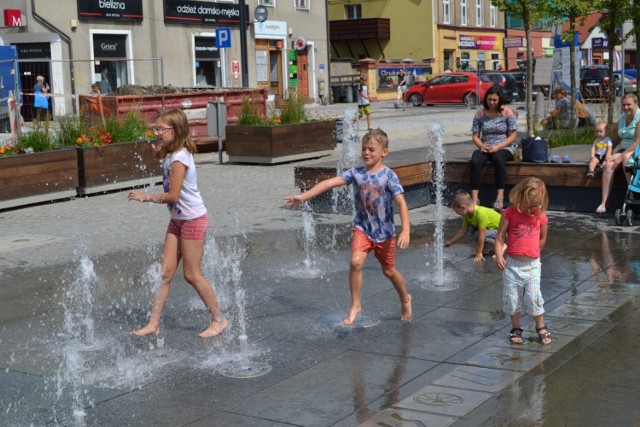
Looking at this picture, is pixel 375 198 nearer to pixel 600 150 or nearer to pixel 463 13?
pixel 600 150

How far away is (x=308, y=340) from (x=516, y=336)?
1.42 meters

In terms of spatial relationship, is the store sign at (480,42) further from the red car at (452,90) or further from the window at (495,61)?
the red car at (452,90)

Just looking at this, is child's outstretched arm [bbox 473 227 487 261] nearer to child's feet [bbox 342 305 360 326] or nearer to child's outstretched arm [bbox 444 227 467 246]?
child's outstretched arm [bbox 444 227 467 246]

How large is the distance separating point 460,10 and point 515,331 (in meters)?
57.0

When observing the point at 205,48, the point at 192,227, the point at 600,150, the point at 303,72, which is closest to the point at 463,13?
the point at 303,72

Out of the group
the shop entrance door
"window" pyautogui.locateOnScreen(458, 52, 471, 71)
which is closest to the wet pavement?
the shop entrance door

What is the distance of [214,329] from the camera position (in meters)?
6.82

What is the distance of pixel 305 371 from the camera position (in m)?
5.90

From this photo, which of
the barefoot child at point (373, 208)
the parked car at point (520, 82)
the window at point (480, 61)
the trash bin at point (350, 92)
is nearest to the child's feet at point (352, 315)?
the barefoot child at point (373, 208)

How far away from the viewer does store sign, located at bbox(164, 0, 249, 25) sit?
37219 millimetres

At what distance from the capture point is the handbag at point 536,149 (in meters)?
12.2

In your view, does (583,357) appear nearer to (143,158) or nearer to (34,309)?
(34,309)

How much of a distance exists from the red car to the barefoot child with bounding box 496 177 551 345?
113 feet

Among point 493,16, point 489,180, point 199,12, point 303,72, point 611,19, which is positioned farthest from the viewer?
point 493,16
